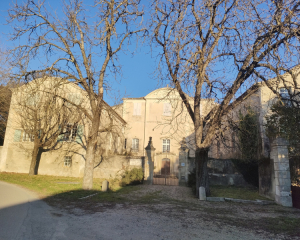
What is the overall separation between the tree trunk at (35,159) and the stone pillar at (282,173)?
16442 mm

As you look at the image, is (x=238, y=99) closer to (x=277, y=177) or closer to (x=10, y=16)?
(x=277, y=177)

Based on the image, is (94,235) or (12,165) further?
(12,165)

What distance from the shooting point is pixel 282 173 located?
8812mm

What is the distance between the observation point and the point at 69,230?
4516 millimetres

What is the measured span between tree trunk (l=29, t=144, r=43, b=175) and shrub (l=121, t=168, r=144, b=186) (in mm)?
7791

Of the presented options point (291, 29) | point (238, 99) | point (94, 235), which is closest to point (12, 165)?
point (94, 235)

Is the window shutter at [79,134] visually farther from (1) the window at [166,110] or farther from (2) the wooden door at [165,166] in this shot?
(1) the window at [166,110]

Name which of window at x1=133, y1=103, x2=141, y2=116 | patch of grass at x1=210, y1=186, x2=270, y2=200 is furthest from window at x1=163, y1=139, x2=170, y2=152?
patch of grass at x1=210, y1=186, x2=270, y2=200

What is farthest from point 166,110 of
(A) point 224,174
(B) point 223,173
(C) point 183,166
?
(A) point 224,174

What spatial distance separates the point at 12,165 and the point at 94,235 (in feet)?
60.1

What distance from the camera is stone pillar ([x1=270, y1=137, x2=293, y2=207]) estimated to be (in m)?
8.57

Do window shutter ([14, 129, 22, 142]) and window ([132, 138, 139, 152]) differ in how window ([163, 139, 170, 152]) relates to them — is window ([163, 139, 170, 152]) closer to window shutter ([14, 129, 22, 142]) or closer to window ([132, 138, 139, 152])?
window ([132, 138, 139, 152])

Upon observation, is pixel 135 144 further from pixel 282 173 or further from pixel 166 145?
pixel 282 173

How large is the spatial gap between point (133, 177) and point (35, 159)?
28.1 feet
